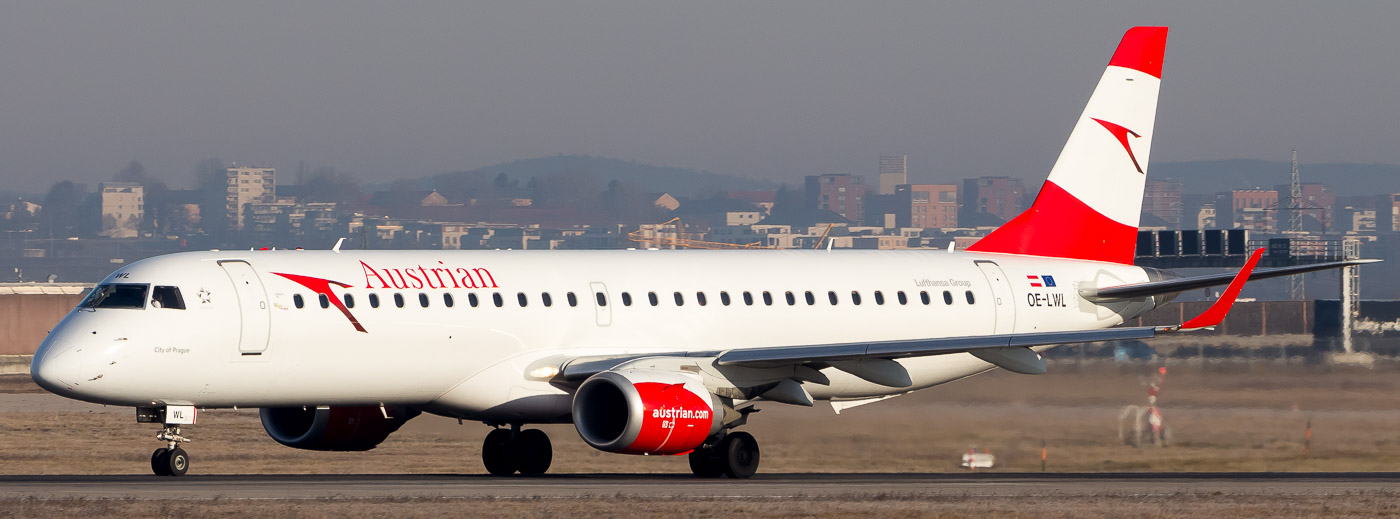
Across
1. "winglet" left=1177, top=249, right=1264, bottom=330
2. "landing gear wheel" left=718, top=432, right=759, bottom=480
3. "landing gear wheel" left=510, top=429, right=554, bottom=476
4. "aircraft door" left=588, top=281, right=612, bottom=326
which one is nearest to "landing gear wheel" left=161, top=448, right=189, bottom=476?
"landing gear wheel" left=510, top=429, right=554, bottom=476

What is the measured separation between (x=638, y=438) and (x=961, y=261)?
1040 centimetres

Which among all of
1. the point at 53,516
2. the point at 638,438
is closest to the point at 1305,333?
the point at 638,438

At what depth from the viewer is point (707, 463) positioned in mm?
30141

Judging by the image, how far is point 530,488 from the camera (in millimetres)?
26172

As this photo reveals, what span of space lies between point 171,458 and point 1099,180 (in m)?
19.1

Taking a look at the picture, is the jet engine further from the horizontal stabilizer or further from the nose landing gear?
the horizontal stabilizer

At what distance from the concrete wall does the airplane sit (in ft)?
216

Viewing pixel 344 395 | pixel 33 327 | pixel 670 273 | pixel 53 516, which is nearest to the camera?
pixel 53 516

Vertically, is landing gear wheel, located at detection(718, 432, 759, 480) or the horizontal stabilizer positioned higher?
the horizontal stabilizer

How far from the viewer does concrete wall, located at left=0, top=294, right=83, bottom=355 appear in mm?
92750

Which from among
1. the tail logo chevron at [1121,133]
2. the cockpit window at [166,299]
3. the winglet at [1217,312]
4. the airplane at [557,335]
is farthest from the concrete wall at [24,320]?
the winglet at [1217,312]

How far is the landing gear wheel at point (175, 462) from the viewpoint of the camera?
2762 cm

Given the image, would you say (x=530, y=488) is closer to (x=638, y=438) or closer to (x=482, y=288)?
(x=638, y=438)

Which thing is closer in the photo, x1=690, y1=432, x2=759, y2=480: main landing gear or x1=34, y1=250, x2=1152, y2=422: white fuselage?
x1=34, y1=250, x2=1152, y2=422: white fuselage
